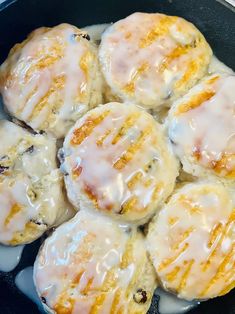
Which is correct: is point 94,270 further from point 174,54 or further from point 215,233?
point 174,54

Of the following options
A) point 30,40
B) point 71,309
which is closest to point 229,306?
point 71,309

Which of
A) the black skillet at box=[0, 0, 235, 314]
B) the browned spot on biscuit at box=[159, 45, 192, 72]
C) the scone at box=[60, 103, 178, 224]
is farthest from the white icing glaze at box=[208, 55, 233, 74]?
the scone at box=[60, 103, 178, 224]

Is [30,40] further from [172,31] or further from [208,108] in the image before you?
[208,108]

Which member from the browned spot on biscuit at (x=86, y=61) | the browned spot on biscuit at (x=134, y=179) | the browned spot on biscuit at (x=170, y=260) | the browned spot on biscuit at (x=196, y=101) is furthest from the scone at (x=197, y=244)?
the browned spot on biscuit at (x=86, y=61)

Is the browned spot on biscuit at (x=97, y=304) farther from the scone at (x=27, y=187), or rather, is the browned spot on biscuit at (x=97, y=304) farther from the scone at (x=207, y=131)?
the scone at (x=207, y=131)

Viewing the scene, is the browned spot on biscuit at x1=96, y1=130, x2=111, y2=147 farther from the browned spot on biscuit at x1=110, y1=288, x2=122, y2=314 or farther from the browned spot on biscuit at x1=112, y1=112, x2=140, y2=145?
the browned spot on biscuit at x1=110, y1=288, x2=122, y2=314

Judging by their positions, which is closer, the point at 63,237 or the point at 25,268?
the point at 63,237
